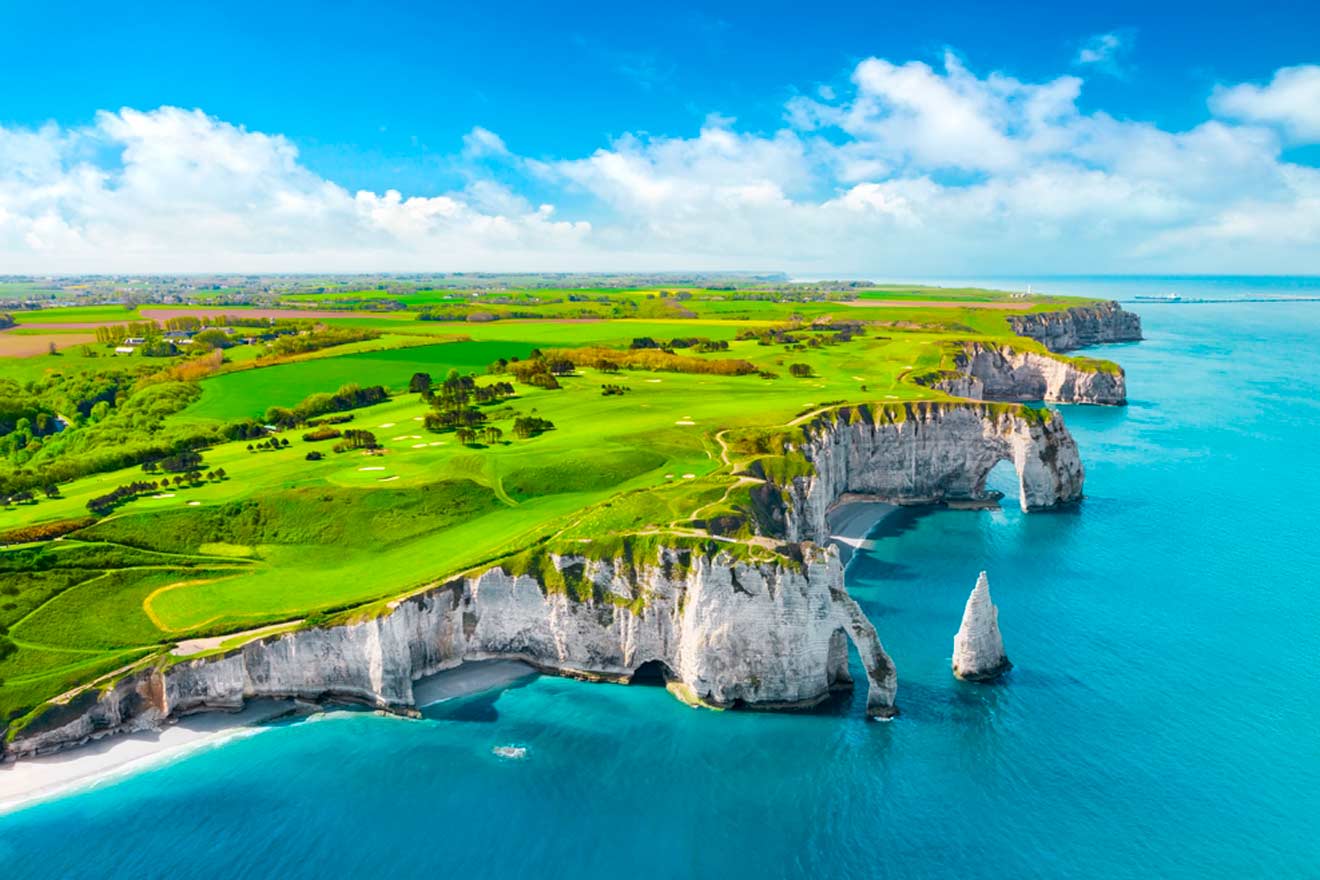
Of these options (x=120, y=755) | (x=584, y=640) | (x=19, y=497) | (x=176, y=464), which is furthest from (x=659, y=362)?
(x=120, y=755)

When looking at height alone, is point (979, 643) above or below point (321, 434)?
below

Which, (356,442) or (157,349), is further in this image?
(157,349)

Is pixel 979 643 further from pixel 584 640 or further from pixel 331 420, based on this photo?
pixel 331 420

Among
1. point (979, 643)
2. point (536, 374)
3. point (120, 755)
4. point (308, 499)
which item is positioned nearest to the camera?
point (120, 755)

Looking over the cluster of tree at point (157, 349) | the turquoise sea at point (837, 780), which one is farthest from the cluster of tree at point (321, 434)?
the cluster of tree at point (157, 349)

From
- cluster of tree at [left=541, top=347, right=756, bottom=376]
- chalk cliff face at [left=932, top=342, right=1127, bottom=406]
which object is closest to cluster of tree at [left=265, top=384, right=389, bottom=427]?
cluster of tree at [left=541, top=347, right=756, bottom=376]

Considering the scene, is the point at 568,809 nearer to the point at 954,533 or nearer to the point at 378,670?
the point at 378,670

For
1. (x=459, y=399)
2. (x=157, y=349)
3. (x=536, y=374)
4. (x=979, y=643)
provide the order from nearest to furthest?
(x=979, y=643) < (x=459, y=399) < (x=536, y=374) < (x=157, y=349)

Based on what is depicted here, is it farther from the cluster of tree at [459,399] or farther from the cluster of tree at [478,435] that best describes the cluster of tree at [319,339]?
the cluster of tree at [478,435]
